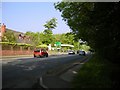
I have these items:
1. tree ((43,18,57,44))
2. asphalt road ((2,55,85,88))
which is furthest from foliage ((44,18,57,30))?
asphalt road ((2,55,85,88))

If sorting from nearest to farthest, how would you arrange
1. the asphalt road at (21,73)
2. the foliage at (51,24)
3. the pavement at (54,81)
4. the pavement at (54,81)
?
1. the pavement at (54,81)
2. the pavement at (54,81)
3. the asphalt road at (21,73)
4. the foliage at (51,24)

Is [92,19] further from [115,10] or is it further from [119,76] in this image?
[119,76]

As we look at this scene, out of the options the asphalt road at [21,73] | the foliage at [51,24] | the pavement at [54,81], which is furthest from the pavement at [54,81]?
the foliage at [51,24]

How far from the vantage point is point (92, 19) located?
69.4ft

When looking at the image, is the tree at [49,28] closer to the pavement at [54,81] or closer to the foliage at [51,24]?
the foliage at [51,24]

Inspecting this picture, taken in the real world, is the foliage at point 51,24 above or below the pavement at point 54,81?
above

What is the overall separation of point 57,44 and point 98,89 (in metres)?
128

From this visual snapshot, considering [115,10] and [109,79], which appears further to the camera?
[115,10]

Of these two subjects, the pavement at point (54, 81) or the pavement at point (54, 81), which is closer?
the pavement at point (54, 81)

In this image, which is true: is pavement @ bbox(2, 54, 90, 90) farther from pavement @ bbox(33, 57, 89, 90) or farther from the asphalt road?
the asphalt road

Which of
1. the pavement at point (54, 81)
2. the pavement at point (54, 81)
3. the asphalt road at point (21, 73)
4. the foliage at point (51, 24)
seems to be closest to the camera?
the pavement at point (54, 81)

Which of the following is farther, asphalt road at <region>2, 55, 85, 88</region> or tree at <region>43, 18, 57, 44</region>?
tree at <region>43, 18, 57, 44</region>

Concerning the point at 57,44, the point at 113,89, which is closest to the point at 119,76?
the point at 113,89

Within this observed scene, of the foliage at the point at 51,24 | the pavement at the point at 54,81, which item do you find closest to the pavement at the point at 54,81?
the pavement at the point at 54,81
